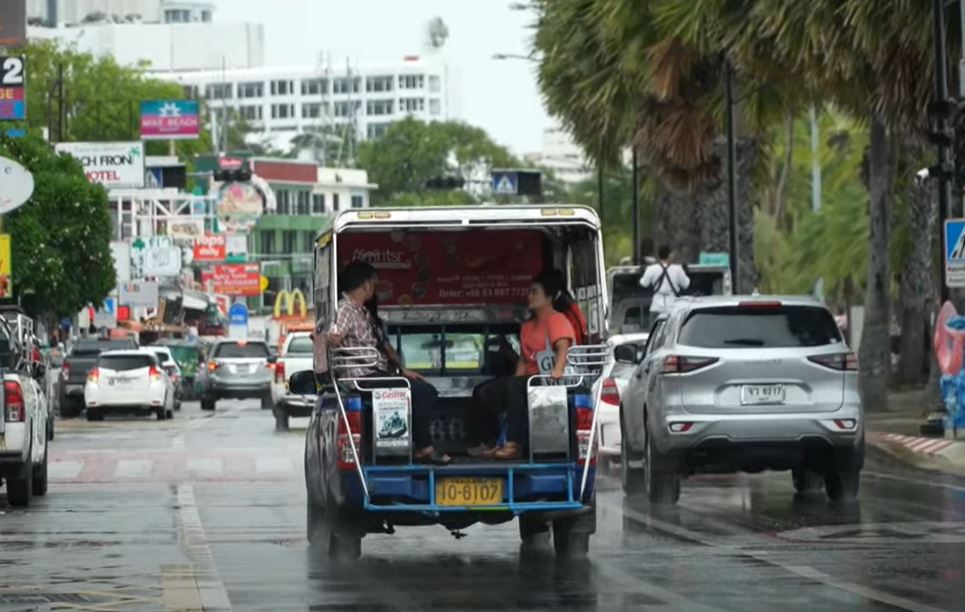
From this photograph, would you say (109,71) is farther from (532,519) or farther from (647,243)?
(532,519)

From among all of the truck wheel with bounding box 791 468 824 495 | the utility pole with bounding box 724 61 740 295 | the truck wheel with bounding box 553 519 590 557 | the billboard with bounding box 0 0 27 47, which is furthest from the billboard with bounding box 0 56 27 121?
the truck wheel with bounding box 553 519 590 557

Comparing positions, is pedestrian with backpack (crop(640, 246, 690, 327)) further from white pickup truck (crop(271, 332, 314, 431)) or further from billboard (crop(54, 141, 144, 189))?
billboard (crop(54, 141, 144, 189))

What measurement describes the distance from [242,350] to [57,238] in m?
17.6

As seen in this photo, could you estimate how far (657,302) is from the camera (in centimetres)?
3462

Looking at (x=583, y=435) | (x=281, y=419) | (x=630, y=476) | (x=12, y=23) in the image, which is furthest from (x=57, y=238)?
(x=583, y=435)

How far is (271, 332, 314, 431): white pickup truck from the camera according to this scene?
42031 mm

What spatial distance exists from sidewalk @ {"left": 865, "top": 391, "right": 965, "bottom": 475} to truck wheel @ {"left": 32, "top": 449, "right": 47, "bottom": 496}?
944 centimetres

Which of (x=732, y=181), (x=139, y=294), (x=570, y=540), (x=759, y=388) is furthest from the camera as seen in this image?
(x=139, y=294)

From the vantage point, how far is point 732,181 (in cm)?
4094

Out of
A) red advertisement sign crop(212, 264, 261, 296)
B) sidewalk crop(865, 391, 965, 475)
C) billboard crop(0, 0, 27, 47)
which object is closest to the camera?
sidewalk crop(865, 391, 965, 475)

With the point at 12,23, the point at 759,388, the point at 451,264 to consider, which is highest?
the point at 12,23

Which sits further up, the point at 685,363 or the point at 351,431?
the point at 685,363

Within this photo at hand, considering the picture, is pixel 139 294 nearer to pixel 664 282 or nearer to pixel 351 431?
pixel 664 282

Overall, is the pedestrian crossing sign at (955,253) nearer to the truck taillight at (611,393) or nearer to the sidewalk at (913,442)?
the sidewalk at (913,442)
